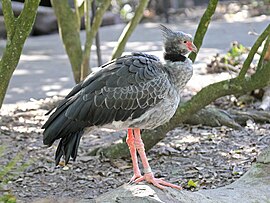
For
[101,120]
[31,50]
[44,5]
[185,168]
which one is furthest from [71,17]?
[44,5]

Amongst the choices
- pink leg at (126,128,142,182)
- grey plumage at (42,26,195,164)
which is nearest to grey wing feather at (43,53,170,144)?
grey plumage at (42,26,195,164)

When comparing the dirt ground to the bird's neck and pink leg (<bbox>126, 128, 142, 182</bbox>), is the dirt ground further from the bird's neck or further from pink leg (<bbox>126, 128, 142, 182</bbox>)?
the bird's neck

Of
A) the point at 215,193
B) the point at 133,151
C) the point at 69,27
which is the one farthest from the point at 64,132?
the point at 69,27

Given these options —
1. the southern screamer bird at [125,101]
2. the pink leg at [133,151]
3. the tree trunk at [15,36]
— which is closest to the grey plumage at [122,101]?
the southern screamer bird at [125,101]

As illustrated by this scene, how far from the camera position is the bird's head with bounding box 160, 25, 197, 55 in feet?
13.4

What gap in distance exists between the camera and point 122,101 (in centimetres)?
399

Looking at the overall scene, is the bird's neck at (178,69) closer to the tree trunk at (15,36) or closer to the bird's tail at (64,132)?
the bird's tail at (64,132)

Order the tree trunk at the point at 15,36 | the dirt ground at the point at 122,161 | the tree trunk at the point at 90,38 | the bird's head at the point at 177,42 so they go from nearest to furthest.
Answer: the bird's head at the point at 177,42, the tree trunk at the point at 15,36, the dirt ground at the point at 122,161, the tree trunk at the point at 90,38

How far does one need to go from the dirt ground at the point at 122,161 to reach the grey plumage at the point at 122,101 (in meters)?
0.51

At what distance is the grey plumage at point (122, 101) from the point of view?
156 inches

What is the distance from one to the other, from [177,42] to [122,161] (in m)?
1.68

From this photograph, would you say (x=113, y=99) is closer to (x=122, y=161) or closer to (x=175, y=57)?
(x=175, y=57)

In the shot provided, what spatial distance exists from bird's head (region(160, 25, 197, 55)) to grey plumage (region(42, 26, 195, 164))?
88mm

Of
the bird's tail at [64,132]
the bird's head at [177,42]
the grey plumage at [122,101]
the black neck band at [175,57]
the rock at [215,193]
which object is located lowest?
the rock at [215,193]
